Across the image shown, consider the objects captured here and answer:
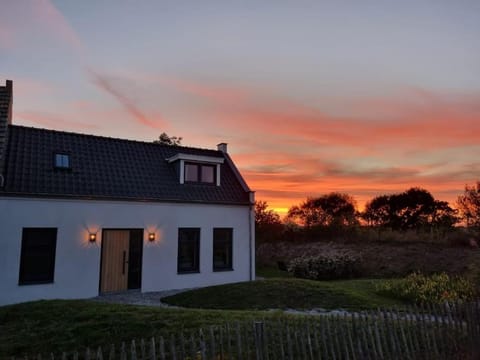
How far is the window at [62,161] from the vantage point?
40.6 ft

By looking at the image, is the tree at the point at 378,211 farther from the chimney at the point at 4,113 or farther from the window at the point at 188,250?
the chimney at the point at 4,113

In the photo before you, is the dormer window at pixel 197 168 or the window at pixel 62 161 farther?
the dormer window at pixel 197 168

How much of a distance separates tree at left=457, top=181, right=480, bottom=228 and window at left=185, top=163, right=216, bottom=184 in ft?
63.2

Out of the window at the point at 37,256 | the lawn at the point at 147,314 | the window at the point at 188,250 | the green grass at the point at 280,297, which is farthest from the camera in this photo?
the window at the point at 188,250

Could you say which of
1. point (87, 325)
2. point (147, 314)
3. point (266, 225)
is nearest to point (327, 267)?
point (266, 225)

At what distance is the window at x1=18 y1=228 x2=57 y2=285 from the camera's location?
35.6 ft

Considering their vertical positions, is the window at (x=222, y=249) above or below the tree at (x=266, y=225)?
below

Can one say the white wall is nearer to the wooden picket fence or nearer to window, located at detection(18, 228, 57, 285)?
window, located at detection(18, 228, 57, 285)

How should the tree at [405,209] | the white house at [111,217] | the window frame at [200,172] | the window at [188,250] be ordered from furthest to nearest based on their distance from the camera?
the tree at [405,209]
the window frame at [200,172]
the window at [188,250]
the white house at [111,217]

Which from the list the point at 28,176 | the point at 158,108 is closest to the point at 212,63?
the point at 158,108

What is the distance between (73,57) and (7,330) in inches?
350

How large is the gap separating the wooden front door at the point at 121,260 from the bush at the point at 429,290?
8.91 meters

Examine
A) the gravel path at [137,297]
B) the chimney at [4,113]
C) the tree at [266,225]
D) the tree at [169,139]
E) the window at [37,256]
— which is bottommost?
the gravel path at [137,297]

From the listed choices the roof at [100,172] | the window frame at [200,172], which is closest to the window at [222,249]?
the roof at [100,172]
